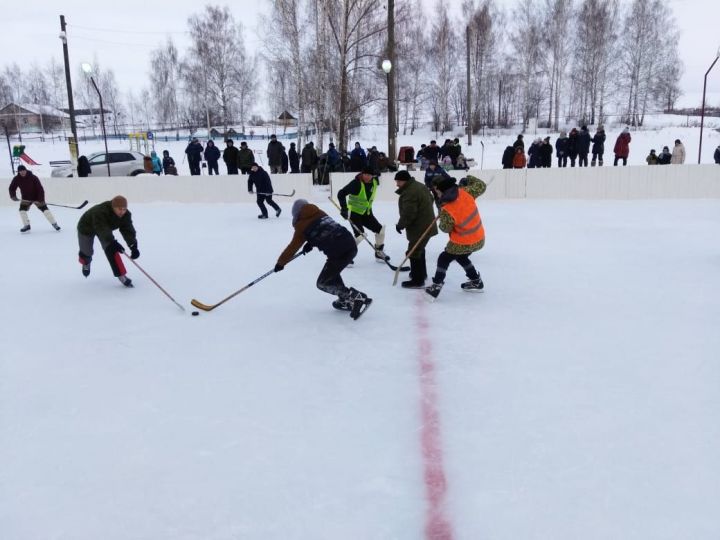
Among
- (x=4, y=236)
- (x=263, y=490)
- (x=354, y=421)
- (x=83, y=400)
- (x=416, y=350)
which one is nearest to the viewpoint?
(x=263, y=490)

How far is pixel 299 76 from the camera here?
20328 millimetres

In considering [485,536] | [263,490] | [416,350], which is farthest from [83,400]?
[485,536]

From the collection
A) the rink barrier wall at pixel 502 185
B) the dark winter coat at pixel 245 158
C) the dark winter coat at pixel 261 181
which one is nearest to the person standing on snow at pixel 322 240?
the dark winter coat at pixel 261 181

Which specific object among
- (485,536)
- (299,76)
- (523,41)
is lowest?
(485,536)

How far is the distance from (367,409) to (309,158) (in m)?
12.4

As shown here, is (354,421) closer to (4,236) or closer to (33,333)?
(33,333)

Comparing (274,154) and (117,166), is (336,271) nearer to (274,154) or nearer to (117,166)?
(274,154)

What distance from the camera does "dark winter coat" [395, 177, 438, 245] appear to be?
20.0 feet

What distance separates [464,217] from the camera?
5512 mm

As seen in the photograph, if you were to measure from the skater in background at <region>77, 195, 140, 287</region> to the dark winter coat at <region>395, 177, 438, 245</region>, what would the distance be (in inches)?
112

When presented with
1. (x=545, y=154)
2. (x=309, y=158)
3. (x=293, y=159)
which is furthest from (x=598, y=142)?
(x=293, y=159)

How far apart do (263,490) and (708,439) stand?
233 cm

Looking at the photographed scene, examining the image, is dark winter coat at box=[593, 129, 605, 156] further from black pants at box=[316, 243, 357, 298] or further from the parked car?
the parked car

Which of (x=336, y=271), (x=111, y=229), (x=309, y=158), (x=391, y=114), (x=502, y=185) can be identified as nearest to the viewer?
(x=336, y=271)
